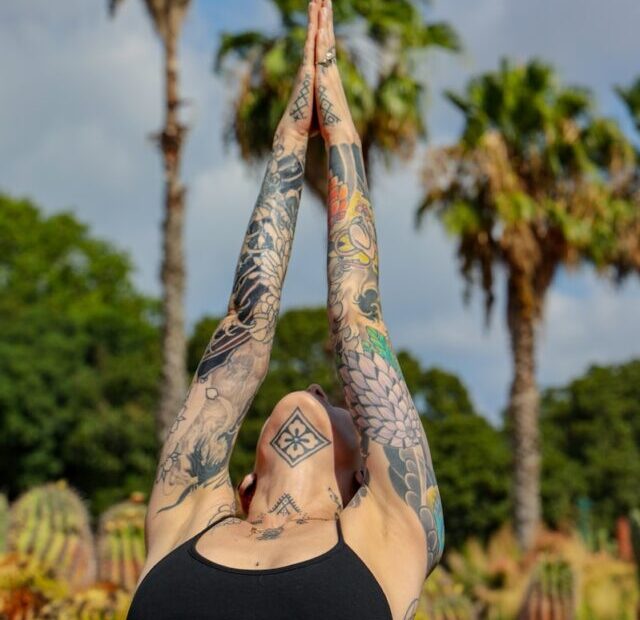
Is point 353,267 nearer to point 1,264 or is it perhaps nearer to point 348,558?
point 348,558

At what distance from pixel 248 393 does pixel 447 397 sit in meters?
28.1

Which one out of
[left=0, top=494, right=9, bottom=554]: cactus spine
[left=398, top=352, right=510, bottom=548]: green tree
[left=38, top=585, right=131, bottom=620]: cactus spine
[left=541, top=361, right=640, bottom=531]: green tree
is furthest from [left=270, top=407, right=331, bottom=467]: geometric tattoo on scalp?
[left=541, top=361, right=640, bottom=531]: green tree

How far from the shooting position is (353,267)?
10.0ft

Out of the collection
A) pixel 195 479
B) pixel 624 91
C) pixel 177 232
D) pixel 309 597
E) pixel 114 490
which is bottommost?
pixel 114 490

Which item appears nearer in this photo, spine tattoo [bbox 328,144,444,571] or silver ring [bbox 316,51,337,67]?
spine tattoo [bbox 328,144,444,571]

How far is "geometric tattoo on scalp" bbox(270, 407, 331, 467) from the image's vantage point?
298 cm

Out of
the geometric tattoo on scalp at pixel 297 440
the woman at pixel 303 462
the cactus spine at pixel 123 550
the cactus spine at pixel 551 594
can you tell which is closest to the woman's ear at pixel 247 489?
the woman at pixel 303 462

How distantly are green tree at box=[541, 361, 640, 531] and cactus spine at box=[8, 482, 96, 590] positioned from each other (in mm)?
23077

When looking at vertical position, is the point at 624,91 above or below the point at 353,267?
above

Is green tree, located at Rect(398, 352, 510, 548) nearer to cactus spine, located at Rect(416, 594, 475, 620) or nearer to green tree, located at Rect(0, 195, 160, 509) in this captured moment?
green tree, located at Rect(0, 195, 160, 509)

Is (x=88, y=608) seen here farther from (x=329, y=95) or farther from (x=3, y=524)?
(x=3, y=524)

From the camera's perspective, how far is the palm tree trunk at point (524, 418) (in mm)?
18781

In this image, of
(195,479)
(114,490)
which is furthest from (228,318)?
(114,490)

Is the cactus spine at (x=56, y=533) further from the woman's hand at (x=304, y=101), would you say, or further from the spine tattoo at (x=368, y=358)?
the spine tattoo at (x=368, y=358)
